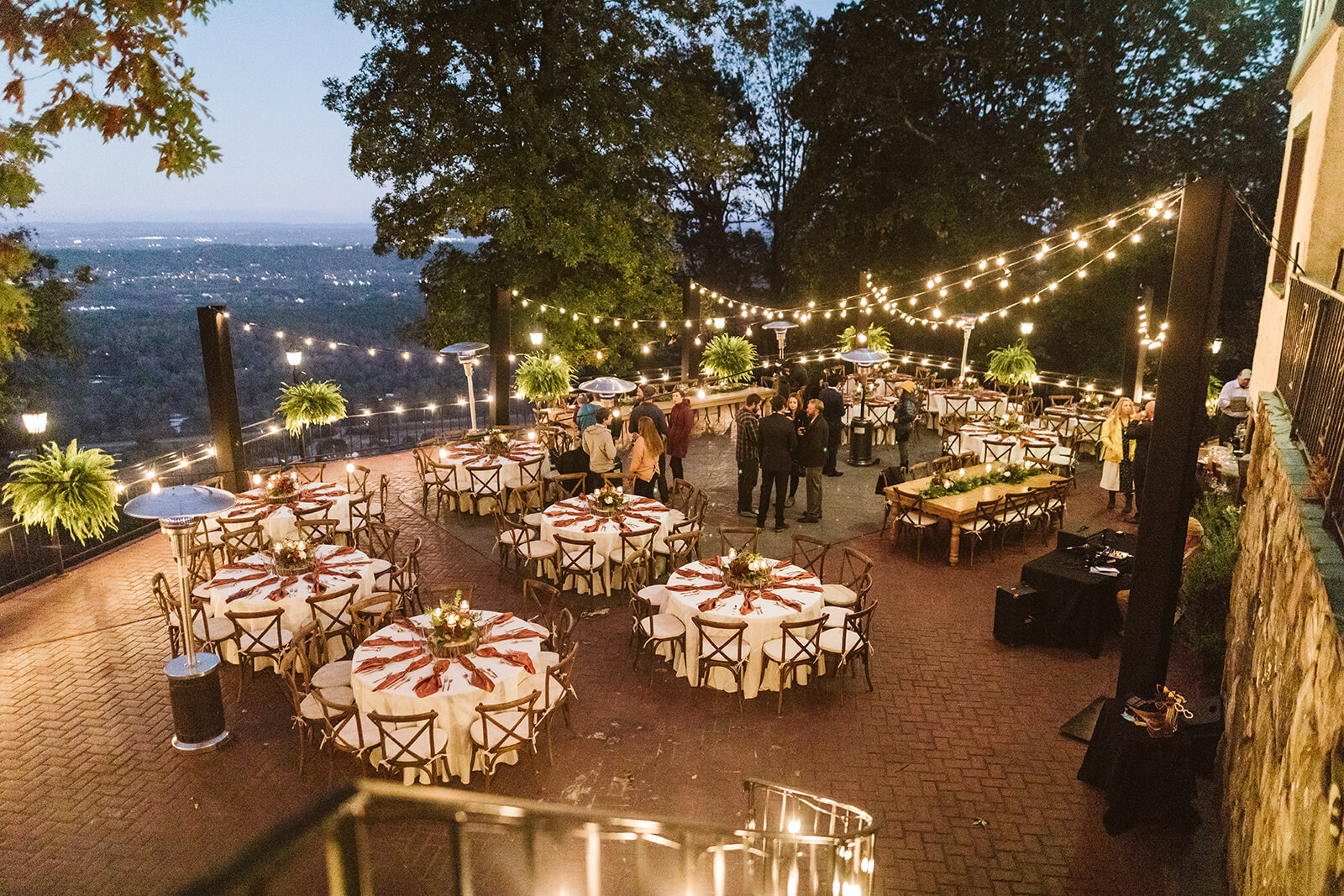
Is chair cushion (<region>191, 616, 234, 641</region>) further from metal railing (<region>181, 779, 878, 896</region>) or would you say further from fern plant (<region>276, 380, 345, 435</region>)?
fern plant (<region>276, 380, 345, 435</region>)

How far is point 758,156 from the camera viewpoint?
1086 inches

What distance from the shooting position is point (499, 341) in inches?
500

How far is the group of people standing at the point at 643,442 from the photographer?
9.73 m

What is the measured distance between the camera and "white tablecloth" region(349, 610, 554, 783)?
5.21 meters

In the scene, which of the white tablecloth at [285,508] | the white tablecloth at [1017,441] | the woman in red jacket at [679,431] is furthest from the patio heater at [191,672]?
the white tablecloth at [1017,441]

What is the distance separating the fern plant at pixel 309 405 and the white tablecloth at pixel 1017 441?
9290 millimetres

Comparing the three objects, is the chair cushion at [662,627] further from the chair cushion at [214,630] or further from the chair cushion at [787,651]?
the chair cushion at [214,630]

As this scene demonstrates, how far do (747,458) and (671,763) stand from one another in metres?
5.59

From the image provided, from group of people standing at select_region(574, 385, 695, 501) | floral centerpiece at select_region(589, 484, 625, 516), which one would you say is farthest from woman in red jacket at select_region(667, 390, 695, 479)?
floral centerpiece at select_region(589, 484, 625, 516)

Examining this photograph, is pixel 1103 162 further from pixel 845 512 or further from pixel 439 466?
pixel 439 466

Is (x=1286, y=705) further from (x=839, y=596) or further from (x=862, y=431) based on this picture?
(x=862, y=431)

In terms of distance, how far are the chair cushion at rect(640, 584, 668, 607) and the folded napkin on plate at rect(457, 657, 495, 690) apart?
74.9 inches

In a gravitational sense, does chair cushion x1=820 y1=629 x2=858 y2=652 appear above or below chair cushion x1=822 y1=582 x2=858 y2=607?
below

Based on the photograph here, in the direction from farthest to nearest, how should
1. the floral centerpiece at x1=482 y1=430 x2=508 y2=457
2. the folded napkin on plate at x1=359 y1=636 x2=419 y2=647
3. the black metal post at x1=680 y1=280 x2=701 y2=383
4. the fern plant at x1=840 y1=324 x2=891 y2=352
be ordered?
the fern plant at x1=840 y1=324 x2=891 y2=352 < the black metal post at x1=680 y1=280 x2=701 y2=383 < the floral centerpiece at x1=482 y1=430 x2=508 y2=457 < the folded napkin on plate at x1=359 y1=636 x2=419 y2=647
